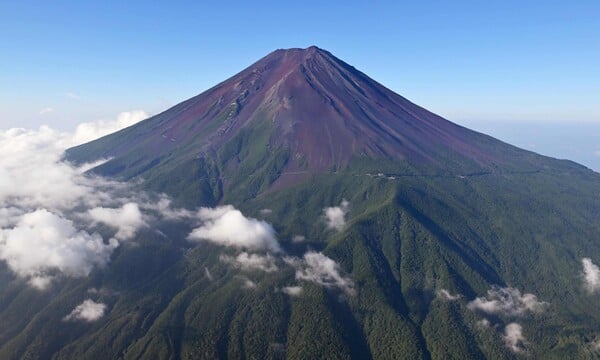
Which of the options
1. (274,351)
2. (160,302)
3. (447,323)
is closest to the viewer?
(274,351)

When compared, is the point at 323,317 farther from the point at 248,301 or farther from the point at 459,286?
the point at 459,286

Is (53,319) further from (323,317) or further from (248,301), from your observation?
(323,317)

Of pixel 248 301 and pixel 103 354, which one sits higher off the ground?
pixel 248 301

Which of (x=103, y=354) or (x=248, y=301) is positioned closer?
(x=103, y=354)

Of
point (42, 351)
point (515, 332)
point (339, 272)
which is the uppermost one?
point (339, 272)

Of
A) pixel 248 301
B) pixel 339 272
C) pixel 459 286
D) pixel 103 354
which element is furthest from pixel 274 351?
pixel 459 286

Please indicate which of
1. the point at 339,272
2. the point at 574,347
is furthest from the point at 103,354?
the point at 574,347

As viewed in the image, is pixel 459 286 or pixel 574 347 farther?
pixel 459 286

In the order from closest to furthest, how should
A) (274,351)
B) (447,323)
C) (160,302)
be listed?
(274,351) → (447,323) → (160,302)

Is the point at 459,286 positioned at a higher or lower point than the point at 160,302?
higher
